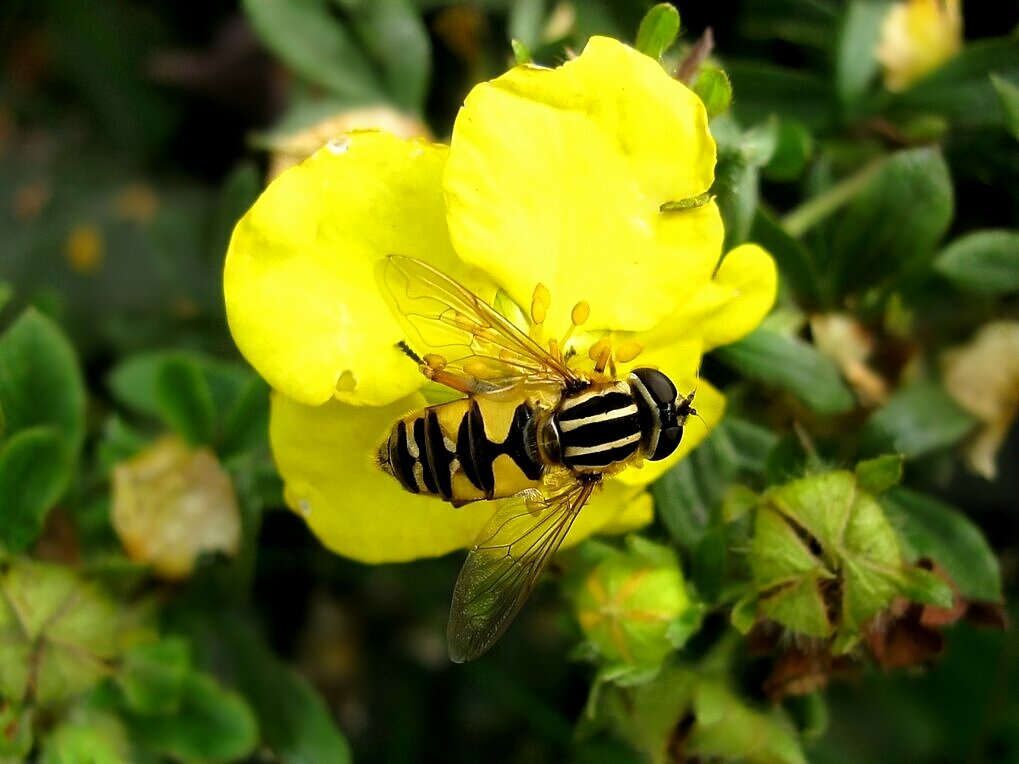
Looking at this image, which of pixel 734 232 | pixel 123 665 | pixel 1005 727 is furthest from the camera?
pixel 1005 727

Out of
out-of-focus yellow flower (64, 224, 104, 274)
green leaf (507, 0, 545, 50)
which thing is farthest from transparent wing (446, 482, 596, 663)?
out-of-focus yellow flower (64, 224, 104, 274)

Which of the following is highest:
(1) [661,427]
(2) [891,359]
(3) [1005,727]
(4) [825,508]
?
(1) [661,427]

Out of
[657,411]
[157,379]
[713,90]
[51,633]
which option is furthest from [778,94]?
[51,633]

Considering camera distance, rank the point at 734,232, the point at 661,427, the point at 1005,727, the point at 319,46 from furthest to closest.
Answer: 1. the point at 1005,727
2. the point at 319,46
3. the point at 734,232
4. the point at 661,427

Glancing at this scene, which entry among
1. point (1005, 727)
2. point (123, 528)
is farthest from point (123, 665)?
point (1005, 727)

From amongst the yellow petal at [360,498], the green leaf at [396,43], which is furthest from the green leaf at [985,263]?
the green leaf at [396,43]

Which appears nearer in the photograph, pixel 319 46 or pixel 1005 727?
pixel 319 46

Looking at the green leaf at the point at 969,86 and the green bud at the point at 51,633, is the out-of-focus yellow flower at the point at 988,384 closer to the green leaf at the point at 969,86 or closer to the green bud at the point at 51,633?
the green leaf at the point at 969,86

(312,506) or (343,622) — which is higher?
(312,506)

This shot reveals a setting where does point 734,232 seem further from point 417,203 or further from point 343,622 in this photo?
point 343,622
